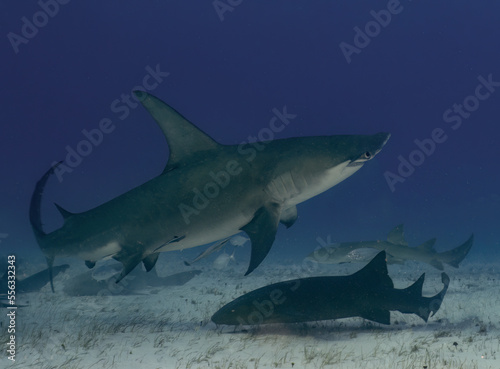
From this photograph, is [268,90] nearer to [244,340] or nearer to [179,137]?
[179,137]

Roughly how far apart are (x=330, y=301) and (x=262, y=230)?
188 cm

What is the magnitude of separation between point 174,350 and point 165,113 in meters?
3.49

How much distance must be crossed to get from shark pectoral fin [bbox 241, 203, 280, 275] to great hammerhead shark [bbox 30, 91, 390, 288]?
13 mm

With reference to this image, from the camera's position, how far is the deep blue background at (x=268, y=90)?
99562 mm

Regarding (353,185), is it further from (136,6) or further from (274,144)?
(274,144)

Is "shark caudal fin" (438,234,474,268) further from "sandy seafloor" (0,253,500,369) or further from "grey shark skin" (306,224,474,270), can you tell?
"sandy seafloor" (0,253,500,369)

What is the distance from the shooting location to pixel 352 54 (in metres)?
139

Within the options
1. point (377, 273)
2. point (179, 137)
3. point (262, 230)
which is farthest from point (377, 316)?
point (179, 137)

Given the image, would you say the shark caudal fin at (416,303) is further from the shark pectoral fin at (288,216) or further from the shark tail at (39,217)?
the shark tail at (39,217)

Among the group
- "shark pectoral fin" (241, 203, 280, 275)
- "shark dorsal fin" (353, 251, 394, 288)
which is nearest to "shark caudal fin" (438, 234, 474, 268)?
"shark dorsal fin" (353, 251, 394, 288)

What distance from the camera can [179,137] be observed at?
5.75 m

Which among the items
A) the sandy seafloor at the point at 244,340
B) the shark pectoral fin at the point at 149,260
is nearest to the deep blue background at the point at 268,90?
the sandy seafloor at the point at 244,340

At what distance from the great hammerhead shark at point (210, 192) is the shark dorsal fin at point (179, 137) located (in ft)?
0.05

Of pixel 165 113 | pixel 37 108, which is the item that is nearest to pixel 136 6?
pixel 37 108
